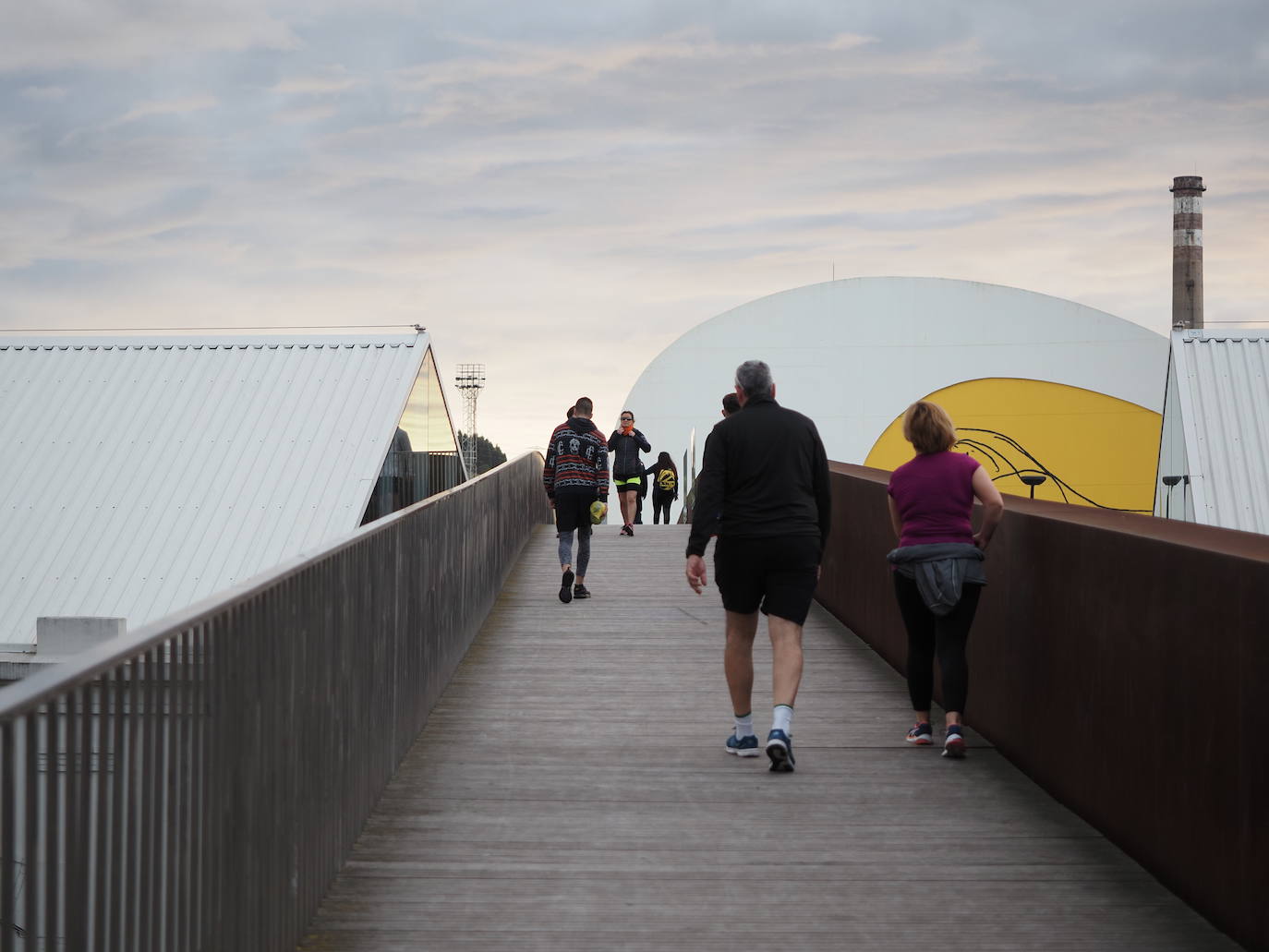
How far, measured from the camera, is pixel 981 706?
23.2ft

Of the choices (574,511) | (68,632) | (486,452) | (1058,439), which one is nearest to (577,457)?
(574,511)

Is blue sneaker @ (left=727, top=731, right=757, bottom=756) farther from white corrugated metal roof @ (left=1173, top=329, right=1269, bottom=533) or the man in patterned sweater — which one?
white corrugated metal roof @ (left=1173, top=329, right=1269, bottom=533)

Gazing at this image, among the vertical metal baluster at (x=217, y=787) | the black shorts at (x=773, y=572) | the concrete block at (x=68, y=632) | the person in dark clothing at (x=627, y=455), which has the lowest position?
the concrete block at (x=68, y=632)

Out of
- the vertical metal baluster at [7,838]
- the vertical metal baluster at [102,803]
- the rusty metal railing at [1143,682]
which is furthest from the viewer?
the rusty metal railing at [1143,682]

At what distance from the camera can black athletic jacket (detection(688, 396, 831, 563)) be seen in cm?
623

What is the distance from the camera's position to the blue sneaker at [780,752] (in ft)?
20.4

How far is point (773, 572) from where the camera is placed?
247 inches

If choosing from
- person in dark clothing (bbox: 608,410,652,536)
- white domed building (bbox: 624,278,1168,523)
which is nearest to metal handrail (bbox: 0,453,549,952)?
person in dark clothing (bbox: 608,410,652,536)

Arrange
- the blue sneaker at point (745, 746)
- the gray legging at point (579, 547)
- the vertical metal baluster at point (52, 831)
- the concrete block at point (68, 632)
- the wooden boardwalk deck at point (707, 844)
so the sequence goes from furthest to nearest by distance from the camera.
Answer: the concrete block at point (68, 632)
the gray legging at point (579, 547)
the blue sneaker at point (745, 746)
the wooden boardwalk deck at point (707, 844)
the vertical metal baluster at point (52, 831)

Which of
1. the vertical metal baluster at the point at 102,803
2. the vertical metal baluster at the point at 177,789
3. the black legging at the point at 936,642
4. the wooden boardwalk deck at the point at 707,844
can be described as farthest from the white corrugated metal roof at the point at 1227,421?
the vertical metal baluster at the point at 102,803

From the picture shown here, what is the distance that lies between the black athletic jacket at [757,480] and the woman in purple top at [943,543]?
483 millimetres

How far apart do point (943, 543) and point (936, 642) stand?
1.84 ft

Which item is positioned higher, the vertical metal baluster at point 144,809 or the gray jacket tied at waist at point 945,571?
the gray jacket tied at waist at point 945,571

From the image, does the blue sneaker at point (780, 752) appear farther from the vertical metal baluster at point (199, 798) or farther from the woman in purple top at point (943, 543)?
the vertical metal baluster at point (199, 798)
